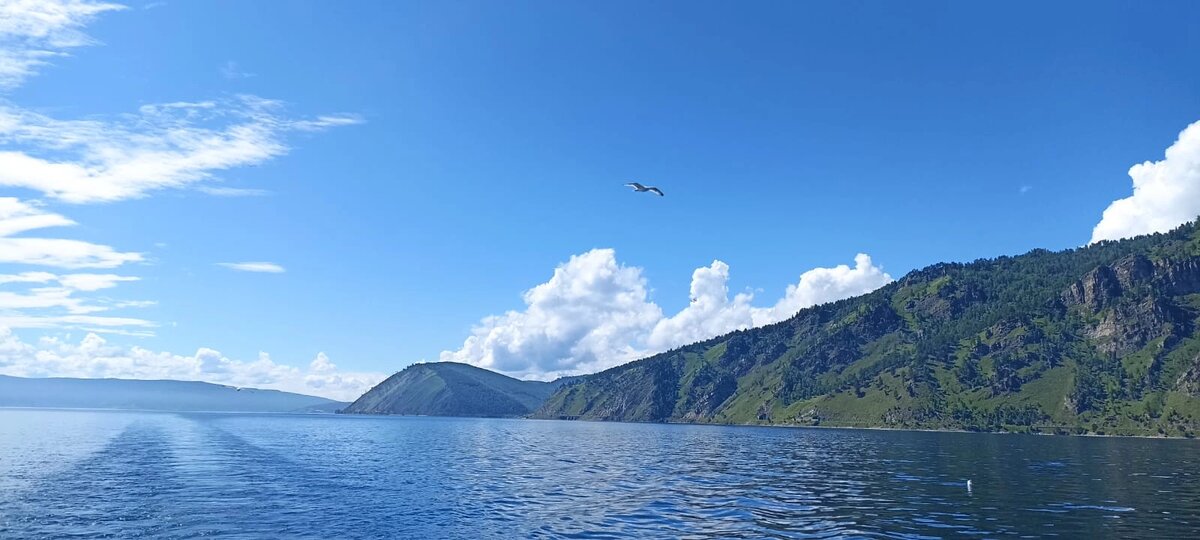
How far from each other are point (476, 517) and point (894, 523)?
3780 cm

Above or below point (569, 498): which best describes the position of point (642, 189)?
above

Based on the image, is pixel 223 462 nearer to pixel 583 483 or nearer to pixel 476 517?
pixel 583 483

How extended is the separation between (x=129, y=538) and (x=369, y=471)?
5776 centimetres

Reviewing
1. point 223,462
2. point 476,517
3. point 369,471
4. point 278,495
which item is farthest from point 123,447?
point 476,517

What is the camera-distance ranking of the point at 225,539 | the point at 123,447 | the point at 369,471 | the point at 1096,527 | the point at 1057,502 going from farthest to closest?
the point at 123,447
the point at 369,471
the point at 1057,502
the point at 1096,527
the point at 225,539

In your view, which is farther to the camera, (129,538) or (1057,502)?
(1057,502)

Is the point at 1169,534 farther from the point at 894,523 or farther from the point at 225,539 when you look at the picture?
the point at 225,539

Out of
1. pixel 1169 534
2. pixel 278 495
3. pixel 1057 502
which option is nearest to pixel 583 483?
pixel 278 495

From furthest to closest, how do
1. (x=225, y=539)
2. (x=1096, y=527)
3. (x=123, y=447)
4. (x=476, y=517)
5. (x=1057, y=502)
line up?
1. (x=123, y=447)
2. (x=1057, y=502)
3. (x=476, y=517)
4. (x=1096, y=527)
5. (x=225, y=539)

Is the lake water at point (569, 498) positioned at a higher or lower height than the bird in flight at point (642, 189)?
lower

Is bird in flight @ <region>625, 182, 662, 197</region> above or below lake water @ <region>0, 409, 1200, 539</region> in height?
above

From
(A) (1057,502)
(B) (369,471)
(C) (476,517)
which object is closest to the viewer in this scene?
(C) (476,517)

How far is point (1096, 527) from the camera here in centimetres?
6019

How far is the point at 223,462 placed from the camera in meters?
121
